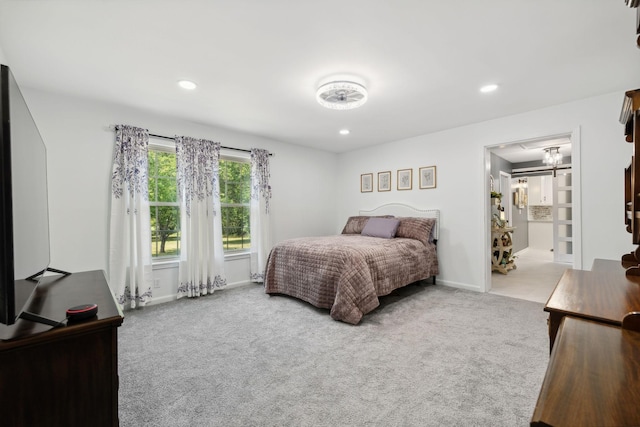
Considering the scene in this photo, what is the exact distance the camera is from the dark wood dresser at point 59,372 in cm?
85

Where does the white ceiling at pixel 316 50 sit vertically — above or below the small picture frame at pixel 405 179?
above

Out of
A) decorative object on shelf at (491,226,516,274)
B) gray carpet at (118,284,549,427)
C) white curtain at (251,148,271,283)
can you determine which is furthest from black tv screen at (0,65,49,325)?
decorative object on shelf at (491,226,516,274)

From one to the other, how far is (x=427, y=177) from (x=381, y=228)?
43.5 inches

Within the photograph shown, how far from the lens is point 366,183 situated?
5336 millimetres

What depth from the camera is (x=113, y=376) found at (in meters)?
1.02

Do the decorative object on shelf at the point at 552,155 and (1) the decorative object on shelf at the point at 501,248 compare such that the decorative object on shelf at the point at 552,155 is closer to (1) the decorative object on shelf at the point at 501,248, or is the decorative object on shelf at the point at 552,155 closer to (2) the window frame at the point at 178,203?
(1) the decorative object on shelf at the point at 501,248

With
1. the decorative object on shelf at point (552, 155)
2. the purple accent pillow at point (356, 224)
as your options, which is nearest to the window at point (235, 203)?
the purple accent pillow at point (356, 224)

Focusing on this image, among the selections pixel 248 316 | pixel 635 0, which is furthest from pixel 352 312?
pixel 635 0

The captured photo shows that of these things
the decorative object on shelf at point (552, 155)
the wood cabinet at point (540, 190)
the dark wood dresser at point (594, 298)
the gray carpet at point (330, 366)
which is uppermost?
the decorative object on shelf at point (552, 155)

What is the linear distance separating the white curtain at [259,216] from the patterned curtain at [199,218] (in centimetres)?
57

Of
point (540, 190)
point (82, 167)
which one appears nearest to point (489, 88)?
point (82, 167)

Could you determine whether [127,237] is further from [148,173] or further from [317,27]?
[317,27]

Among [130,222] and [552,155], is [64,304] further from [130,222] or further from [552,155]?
[552,155]

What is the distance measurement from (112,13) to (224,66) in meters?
0.79
